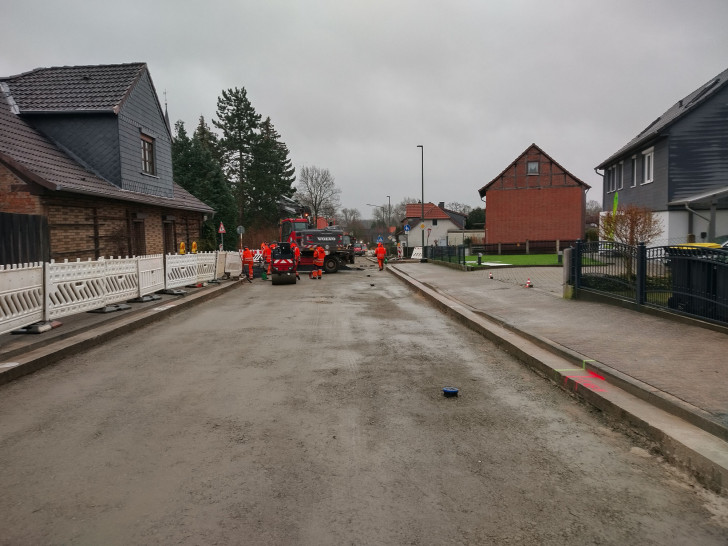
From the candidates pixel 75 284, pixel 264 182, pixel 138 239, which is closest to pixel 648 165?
pixel 138 239

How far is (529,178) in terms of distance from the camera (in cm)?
4825

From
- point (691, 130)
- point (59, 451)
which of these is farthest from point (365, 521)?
point (691, 130)

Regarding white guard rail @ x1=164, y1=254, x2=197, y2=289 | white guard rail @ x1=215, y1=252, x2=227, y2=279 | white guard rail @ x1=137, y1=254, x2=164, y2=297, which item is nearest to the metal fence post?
white guard rail @ x1=137, y1=254, x2=164, y2=297

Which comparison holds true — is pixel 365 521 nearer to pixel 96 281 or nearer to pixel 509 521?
pixel 509 521

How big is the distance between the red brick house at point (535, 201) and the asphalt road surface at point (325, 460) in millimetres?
42876

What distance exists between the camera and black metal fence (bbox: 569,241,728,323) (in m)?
8.00

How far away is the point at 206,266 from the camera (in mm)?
19156

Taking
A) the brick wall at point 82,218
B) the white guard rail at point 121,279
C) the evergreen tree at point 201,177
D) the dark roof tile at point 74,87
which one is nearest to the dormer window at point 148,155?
the brick wall at point 82,218

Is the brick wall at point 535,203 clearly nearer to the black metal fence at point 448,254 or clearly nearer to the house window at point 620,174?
the black metal fence at point 448,254

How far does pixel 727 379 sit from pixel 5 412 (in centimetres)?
728

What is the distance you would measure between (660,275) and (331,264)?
1974 cm

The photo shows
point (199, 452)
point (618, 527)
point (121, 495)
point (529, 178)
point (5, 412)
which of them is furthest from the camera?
point (529, 178)

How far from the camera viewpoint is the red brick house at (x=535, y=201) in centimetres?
4759

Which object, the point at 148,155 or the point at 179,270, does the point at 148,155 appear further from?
the point at 179,270
